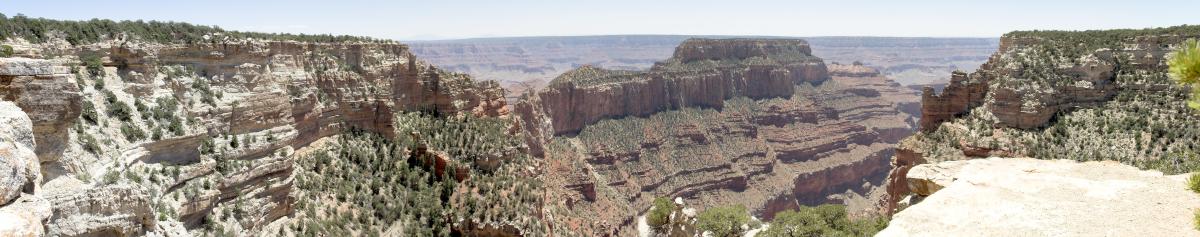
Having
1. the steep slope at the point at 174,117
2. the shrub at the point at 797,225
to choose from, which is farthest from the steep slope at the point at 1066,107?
the steep slope at the point at 174,117

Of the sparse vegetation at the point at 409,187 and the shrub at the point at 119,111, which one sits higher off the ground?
the shrub at the point at 119,111

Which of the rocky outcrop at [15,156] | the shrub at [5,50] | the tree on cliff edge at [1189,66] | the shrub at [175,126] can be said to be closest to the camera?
the tree on cliff edge at [1189,66]

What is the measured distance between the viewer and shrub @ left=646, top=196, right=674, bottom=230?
42438 millimetres

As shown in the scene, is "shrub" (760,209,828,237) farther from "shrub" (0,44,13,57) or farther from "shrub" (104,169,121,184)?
"shrub" (0,44,13,57)

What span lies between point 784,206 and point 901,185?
1759 inches

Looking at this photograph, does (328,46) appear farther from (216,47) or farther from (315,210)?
(315,210)

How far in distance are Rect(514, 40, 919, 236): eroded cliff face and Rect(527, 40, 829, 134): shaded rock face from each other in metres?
0.22

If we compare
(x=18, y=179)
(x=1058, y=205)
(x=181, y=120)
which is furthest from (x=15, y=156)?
(x=1058, y=205)

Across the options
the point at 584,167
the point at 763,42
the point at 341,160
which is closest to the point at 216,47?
the point at 341,160

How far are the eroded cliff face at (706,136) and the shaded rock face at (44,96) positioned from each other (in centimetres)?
3751

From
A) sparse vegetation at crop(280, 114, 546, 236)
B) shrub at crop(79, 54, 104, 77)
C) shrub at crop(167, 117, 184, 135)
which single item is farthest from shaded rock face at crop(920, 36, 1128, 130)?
shrub at crop(79, 54, 104, 77)

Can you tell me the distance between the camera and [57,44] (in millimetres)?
27422

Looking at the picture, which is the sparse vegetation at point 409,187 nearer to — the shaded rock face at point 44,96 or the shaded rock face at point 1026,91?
the shaded rock face at point 44,96

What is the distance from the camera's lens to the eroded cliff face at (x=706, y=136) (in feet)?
257
